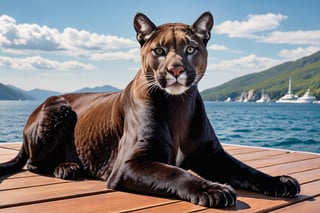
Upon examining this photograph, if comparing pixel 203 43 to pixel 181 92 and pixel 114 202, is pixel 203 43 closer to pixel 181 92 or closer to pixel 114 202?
pixel 181 92

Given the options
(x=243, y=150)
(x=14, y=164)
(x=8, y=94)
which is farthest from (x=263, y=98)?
(x=14, y=164)

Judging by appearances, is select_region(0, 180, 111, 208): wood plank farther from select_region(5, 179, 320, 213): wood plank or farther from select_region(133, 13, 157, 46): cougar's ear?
select_region(133, 13, 157, 46): cougar's ear

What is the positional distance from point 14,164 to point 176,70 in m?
1.52

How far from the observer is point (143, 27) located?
2492 mm

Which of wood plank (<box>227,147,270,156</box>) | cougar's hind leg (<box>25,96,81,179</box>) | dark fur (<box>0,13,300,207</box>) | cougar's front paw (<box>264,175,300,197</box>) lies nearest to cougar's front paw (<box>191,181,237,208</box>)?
dark fur (<box>0,13,300,207</box>)

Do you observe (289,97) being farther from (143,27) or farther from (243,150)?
(143,27)

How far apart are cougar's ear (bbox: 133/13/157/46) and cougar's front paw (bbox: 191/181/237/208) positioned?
0.90 metres

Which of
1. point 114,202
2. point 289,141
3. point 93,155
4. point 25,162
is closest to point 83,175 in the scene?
point 93,155

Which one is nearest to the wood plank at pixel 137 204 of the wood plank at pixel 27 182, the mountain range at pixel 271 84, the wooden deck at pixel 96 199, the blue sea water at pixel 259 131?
the wooden deck at pixel 96 199

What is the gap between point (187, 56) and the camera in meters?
2.33

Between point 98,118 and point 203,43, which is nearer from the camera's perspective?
point 203,43

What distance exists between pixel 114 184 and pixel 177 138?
1.44 feet

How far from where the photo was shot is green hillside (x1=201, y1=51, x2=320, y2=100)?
98.1 meters

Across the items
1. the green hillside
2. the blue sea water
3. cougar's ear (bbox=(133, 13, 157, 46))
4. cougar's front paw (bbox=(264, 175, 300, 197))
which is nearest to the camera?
cougar's front paw (bbox=(264, 175, 300, 197))
